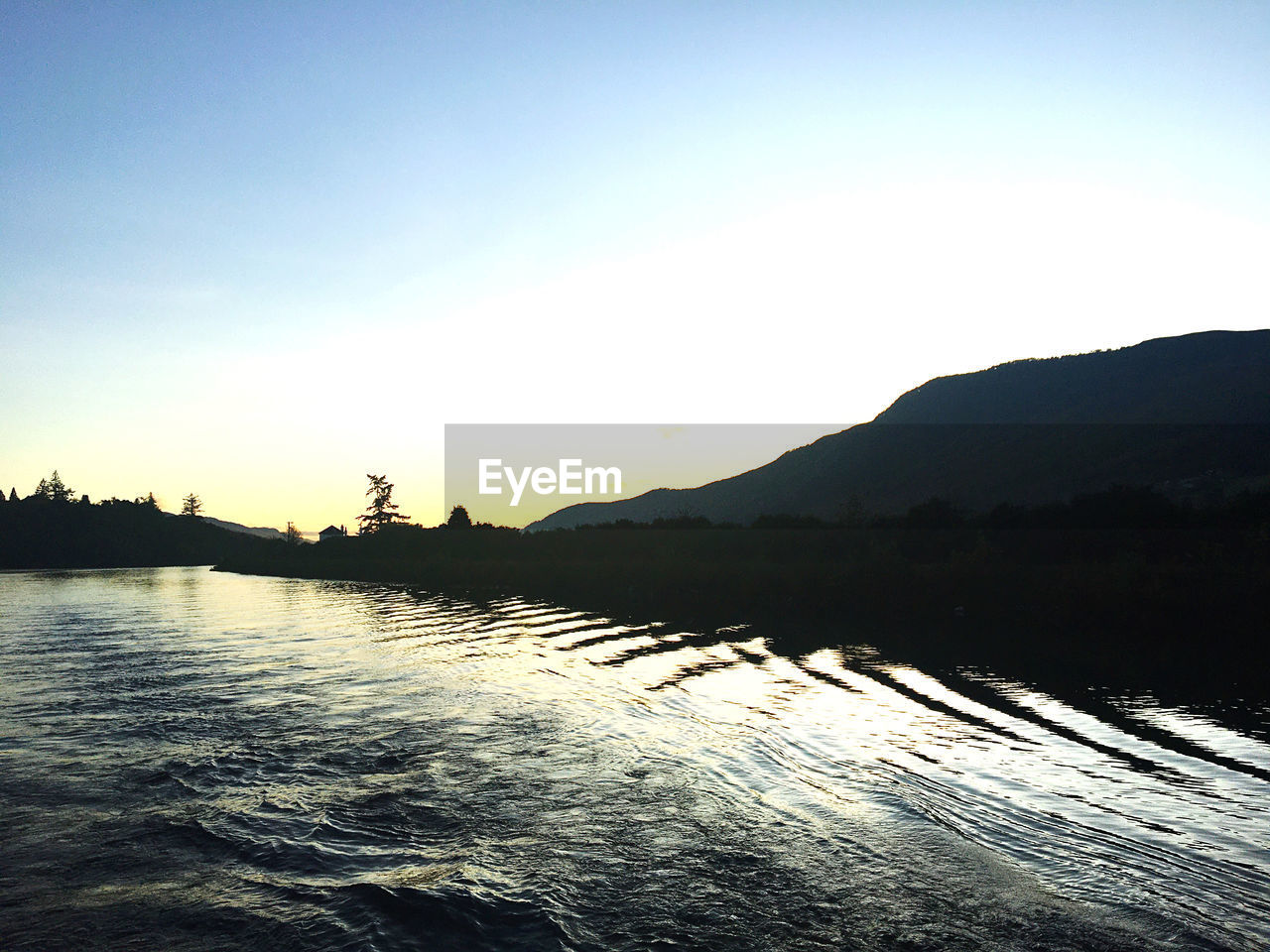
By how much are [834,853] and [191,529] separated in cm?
22792

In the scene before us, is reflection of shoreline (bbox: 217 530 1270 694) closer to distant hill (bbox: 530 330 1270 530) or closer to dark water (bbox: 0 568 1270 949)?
dark water (bbox: 0 568 1270 949)

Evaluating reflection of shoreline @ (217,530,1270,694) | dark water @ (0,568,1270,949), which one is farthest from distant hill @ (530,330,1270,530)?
dark water @ (0,568,1270,949)

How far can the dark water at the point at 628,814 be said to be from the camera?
6.71 metres

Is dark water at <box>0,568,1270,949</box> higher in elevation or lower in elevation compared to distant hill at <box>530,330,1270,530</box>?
lower

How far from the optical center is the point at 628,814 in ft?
31.5

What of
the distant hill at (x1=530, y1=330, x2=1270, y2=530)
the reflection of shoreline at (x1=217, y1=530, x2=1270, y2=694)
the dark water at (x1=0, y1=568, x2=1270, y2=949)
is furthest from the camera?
the distant hill at (x1=530, y1=330, x2=1270, y2=530)

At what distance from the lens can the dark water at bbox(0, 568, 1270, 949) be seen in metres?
6.71

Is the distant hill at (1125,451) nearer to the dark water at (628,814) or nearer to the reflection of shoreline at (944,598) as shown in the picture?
the reflection of shoreline at (944,598)

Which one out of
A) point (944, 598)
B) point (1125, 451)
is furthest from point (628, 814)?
point (1125, 451)

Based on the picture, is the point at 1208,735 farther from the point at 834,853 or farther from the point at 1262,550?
the point at 1262,550

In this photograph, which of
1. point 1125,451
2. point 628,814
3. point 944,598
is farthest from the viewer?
point 1125,451

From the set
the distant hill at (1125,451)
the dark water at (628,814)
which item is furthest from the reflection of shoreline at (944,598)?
the distant hill at (1125,451)

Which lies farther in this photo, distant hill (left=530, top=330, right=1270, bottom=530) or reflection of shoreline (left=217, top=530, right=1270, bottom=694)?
distant hill (left=530, top=330, right=1270, bottom=530)

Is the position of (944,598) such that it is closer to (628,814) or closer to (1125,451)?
(628,814)
